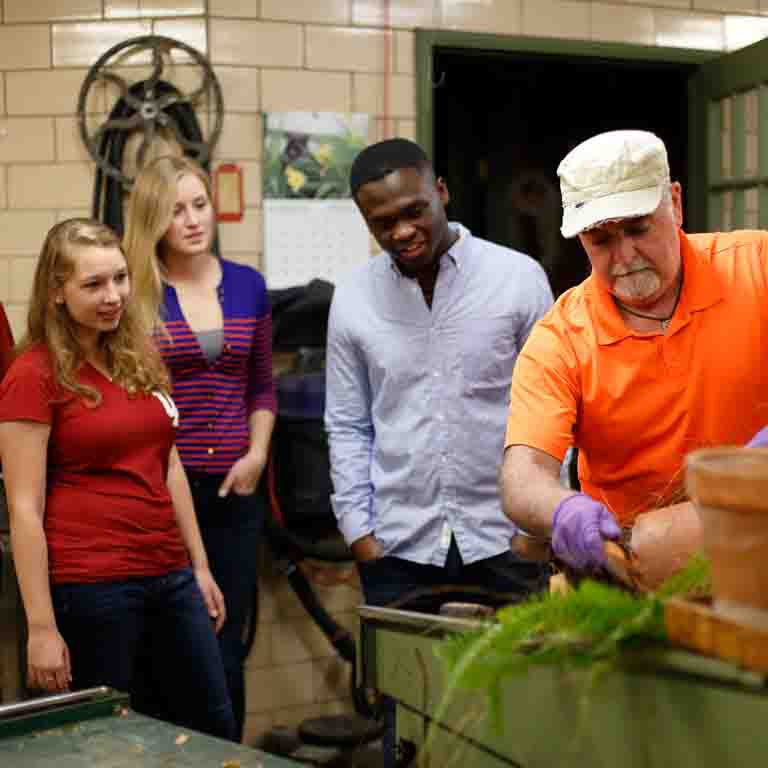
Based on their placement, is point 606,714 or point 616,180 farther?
point 616,180

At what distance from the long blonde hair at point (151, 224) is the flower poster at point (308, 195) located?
638 mm

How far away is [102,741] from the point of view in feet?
6.20

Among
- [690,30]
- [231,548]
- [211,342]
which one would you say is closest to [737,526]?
[211,342]

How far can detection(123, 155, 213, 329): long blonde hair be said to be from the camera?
3.21 meters

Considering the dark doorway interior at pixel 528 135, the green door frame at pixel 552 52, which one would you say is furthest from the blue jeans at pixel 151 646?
the dark doorway interior at pixel 528 135

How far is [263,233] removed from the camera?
12.9ft

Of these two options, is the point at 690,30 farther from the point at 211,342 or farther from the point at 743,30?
the point at 211,342

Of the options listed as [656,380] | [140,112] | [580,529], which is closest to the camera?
[580,529]

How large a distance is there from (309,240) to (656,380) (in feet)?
6.89

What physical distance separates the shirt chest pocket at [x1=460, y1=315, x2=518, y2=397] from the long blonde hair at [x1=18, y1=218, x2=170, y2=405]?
2.22 feet

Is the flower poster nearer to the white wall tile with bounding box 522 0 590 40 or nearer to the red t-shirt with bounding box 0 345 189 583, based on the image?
the white wall tile with bounding box 522 0 590 40

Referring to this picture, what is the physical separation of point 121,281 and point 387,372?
Result: 625 millimetres

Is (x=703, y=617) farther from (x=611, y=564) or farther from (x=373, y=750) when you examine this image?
(x=373, y=750)

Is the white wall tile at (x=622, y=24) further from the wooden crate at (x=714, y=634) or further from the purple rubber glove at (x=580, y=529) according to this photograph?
the wooden crate at (x=714, y=634)
